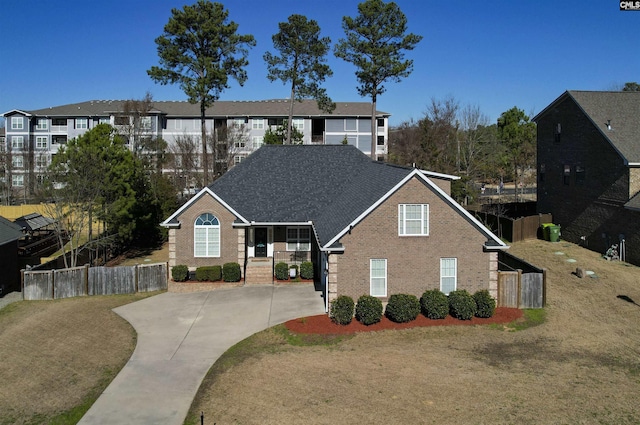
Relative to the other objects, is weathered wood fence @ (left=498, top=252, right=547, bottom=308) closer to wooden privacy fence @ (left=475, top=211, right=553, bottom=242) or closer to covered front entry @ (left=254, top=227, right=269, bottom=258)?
covered front entry @ (left=254, top=227, right=269, bottom=258)

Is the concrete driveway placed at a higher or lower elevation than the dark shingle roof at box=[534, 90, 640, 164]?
lower

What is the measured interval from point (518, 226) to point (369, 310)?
69.6ft

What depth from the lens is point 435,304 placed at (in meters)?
23.1

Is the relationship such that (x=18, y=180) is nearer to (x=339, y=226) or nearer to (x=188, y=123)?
(x=188, y=123)

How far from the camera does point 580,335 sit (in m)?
21.6

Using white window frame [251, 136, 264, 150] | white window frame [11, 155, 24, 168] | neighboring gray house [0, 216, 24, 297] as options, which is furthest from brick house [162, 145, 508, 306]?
white window frame [11, 155, 24, 168]

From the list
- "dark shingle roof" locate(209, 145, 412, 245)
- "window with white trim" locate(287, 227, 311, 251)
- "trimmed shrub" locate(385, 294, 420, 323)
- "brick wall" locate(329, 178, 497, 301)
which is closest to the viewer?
"trimmed shrub" locate(385, 294, 420, 323)

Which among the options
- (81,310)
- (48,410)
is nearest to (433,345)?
(48,410)

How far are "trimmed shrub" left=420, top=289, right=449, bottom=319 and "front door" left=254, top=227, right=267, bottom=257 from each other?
1135cm

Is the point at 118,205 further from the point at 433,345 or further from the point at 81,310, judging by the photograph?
the point at 433,345

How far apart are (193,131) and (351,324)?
205 feet

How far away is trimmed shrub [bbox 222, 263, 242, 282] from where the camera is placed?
29031 mm

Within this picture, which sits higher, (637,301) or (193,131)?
(193,131)

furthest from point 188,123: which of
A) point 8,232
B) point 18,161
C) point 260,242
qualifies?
point 260,242
